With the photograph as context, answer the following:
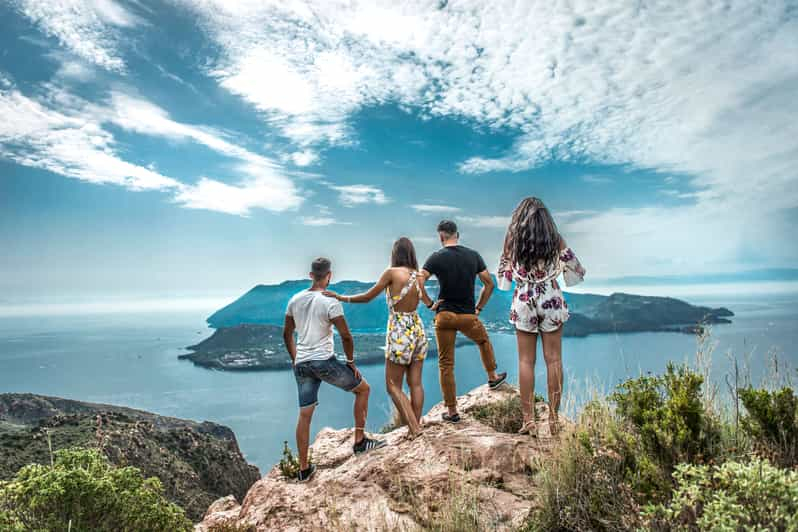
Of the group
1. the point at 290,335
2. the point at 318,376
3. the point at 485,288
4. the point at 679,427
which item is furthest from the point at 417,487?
the point at 485,288

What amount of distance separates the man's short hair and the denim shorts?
1.96m

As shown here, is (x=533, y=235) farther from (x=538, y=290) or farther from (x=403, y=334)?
(x=403, y=334)

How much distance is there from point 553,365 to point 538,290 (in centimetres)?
79

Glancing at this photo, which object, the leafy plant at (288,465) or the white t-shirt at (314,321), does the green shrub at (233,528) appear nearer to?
the leafy plant at (288,465)

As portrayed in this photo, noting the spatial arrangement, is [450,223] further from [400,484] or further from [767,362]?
[767,362]

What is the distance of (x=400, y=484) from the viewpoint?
405 centimetres

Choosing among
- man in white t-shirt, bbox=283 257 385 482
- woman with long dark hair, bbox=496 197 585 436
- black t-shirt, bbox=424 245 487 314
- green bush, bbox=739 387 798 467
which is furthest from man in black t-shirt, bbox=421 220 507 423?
green bush, bbox=739 387 798 467

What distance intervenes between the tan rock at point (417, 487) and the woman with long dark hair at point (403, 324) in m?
0.46

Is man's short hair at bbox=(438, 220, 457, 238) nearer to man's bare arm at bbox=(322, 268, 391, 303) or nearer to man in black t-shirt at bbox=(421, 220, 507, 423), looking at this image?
man in black t-shirt at bbox=(421, 220, 507, 423)

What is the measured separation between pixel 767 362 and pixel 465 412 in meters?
3.29

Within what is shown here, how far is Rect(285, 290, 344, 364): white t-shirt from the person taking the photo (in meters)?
4.99

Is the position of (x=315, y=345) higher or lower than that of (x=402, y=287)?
lower

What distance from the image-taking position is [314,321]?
498 cm

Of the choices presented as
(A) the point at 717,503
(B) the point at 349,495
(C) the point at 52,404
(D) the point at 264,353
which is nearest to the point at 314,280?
(B) the point at 349,495
